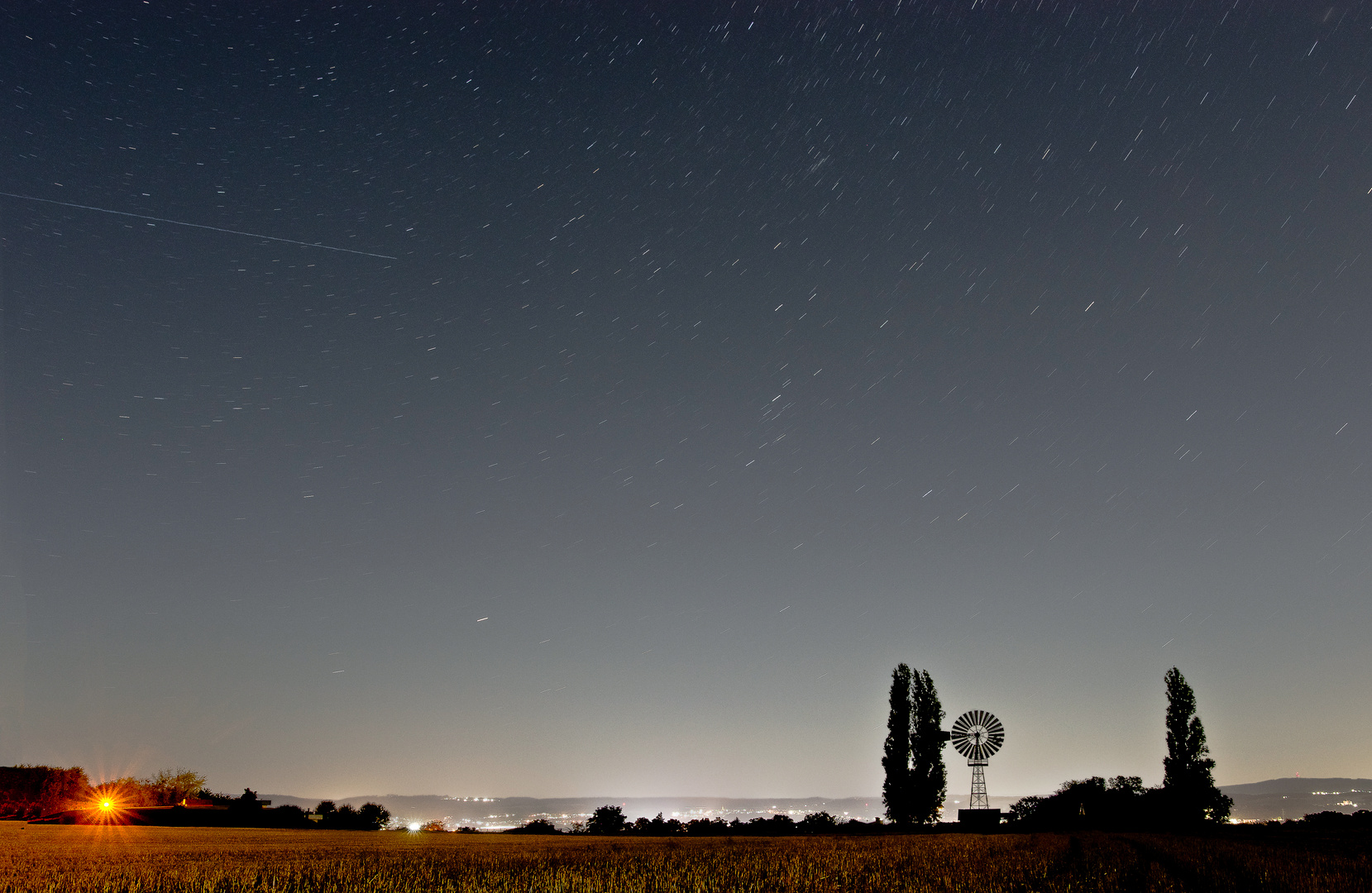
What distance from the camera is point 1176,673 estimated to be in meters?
70.8

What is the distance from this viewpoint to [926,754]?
6600 centimetres

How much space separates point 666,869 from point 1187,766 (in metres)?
63.9

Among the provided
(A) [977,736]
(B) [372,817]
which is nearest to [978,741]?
(A) [977,736]

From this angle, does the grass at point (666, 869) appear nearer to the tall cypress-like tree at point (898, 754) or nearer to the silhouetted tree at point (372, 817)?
the silhouetted tree at point (372, 817)

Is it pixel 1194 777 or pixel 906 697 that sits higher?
pixel 906 697

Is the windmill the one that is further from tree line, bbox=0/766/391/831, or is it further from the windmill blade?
tree line, bbox=0/766/391/831

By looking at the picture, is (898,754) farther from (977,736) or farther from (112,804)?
(112,804)

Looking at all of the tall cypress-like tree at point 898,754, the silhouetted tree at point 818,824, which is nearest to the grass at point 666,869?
the silhouetted tree at point 818,824

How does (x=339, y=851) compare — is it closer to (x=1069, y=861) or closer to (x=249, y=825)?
(x=1069, y=861)

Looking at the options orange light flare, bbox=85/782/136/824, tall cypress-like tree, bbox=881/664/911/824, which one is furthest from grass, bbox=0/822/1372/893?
tall cypress-like tree, bbox=881/664/911/824

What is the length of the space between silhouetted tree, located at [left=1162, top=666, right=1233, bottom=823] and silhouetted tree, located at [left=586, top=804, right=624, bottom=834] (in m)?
36.7

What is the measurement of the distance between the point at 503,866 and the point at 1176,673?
226 ft

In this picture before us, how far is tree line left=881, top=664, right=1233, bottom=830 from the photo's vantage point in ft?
181

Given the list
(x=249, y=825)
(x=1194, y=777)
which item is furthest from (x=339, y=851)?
(x=1194, y=777)
